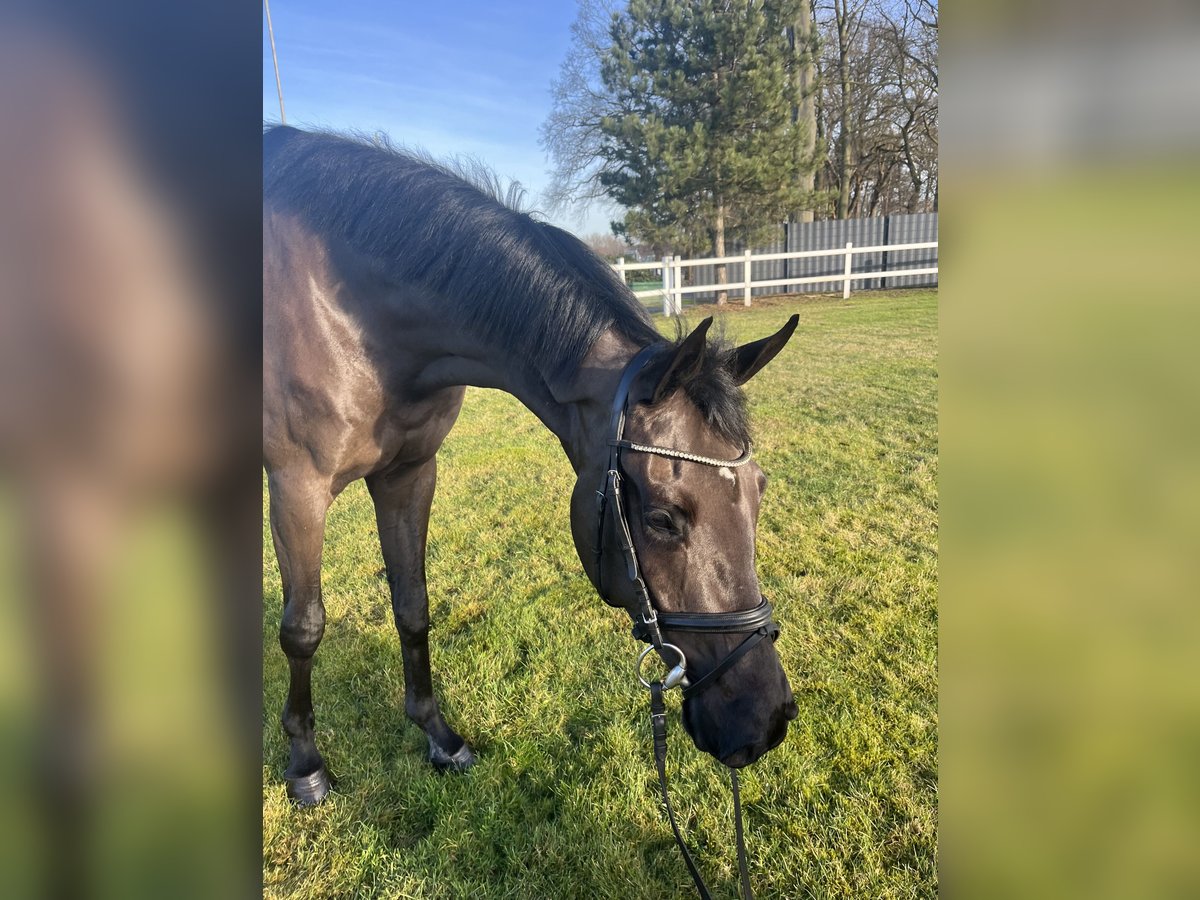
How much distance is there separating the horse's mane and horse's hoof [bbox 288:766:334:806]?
1.88m

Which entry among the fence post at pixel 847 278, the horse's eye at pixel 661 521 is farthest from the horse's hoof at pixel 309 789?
the fence post at pixel 847 278

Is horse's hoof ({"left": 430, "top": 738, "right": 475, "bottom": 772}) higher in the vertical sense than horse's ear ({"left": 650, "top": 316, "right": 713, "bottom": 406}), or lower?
lower

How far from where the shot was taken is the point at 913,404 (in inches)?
297

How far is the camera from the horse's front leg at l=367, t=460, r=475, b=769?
9.20ft

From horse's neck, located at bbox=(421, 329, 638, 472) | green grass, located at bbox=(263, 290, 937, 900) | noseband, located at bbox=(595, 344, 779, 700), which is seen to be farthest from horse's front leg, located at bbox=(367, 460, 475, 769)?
noseband, located at bbox=(595, 344, 779, 700)

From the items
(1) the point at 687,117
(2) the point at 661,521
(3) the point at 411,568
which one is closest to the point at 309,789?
(3) the point at 411,568

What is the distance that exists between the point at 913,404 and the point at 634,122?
183 inches

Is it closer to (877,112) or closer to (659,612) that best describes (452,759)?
(659,612)

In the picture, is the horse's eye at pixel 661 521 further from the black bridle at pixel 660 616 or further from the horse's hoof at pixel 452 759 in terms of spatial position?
the horse's hoof at pixel 452 759

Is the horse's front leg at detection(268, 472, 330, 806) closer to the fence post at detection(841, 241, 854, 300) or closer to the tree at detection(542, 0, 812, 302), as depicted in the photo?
the tree at detection(542, 0, 812, 302)

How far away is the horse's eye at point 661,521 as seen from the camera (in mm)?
1704

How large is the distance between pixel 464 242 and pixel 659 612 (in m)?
1.27
